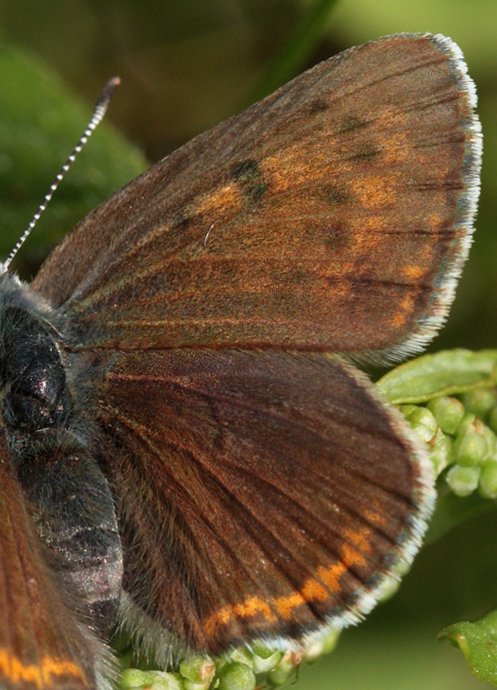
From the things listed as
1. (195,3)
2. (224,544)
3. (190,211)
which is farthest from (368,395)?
(195,3)

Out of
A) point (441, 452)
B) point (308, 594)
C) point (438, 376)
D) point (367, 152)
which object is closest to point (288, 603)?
point (308, 594)

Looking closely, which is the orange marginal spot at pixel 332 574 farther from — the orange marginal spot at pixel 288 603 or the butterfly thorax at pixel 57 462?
the butterfly thorax at pixel 57 462

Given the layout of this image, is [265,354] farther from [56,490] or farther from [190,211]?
[56,490]

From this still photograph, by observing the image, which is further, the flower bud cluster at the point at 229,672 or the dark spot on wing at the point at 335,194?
the dark spot on wing at the point at 335,194

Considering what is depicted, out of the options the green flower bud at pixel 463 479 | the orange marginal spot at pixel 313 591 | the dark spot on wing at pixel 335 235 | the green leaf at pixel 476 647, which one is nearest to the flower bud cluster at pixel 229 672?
the orange marginal spot at pixel 313 591

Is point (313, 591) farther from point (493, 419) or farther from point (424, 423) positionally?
point (493, 419)

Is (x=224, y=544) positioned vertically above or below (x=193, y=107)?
below
